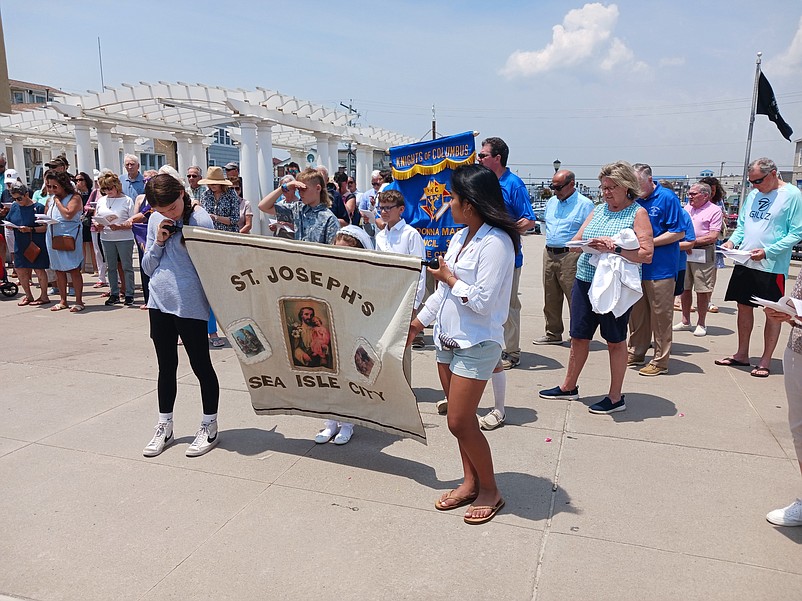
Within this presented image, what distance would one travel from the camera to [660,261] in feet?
18.5

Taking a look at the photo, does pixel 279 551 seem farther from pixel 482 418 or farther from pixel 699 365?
pixel 699 365

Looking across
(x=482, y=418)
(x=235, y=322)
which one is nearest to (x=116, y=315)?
(x=235, y=322)

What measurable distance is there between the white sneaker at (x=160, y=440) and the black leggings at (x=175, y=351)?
11 centimetres

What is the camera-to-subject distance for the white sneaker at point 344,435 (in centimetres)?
421

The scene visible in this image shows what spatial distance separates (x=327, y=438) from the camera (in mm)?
4238

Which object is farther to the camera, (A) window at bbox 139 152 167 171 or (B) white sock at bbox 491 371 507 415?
(A) window at bbox 139 152 167 171

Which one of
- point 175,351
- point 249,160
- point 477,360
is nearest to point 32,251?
point 175,351

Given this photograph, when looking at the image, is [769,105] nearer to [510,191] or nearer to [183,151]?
[510,191]

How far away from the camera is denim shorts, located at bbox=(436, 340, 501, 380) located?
10.0 feet

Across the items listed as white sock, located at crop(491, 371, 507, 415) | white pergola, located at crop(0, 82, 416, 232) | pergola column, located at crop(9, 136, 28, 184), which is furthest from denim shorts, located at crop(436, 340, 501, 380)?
pergola column, located at crop(9, 136, 28, 184)

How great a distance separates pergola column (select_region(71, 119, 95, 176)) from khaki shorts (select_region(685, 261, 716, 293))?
14.1m

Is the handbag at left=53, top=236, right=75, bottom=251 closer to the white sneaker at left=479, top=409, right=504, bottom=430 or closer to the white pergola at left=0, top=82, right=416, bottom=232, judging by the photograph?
the white pergola at left=0, top=82, right=416, bottom=232

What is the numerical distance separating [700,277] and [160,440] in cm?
668

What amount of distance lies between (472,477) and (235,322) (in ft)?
5.60
